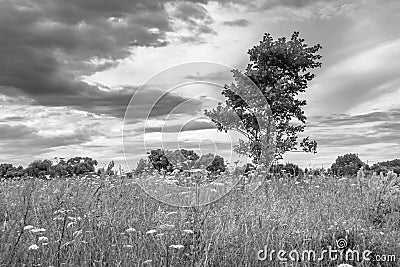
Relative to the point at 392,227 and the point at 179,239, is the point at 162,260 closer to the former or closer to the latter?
the point at 179,239

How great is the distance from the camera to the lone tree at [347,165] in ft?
46.3

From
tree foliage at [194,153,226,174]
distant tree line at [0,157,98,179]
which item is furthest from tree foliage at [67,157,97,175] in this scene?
tree foliage at [194,153,226,174]

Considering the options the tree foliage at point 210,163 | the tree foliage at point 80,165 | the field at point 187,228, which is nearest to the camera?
the field at point 187,228

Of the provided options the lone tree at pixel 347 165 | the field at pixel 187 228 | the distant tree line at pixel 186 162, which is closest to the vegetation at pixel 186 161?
the distant tree line at pixel 186 162

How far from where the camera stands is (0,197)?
320 inches

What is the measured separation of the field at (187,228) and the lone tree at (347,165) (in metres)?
5.25

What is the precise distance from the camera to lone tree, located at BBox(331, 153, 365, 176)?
14117 mm

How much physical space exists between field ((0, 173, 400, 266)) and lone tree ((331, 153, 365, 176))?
17.2ft

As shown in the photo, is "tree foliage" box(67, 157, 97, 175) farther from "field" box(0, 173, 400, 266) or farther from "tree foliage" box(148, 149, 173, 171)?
"field" box(0, 173, 400, 266)

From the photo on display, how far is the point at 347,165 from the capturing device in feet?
48.1

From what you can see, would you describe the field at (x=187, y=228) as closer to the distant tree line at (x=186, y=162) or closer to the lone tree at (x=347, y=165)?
the distant tree line at (x=186, y=162)

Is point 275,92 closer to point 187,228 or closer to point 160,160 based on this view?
point 160,160

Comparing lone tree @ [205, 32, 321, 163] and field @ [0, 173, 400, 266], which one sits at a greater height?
lone tree @ [205, 32, 321, 163]

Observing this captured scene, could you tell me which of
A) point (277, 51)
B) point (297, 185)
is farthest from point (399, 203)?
point (277, 51)
